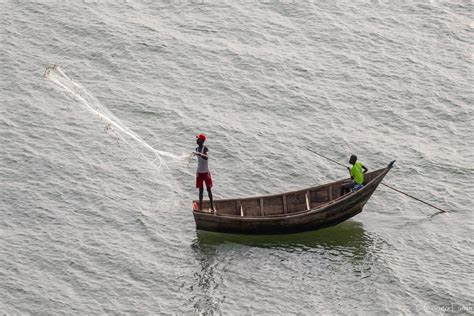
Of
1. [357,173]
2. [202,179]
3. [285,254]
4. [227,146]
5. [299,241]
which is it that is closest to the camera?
[285,254]

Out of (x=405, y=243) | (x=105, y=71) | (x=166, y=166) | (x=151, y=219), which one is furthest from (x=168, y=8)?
(x=405, y=243)

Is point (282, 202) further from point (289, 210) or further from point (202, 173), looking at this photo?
point (202, 173)

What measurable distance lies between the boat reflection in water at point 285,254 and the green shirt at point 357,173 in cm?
187

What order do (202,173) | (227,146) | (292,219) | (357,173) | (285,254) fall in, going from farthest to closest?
1. (227,146)
2. (357,173)
3. (292,219)
4. (202,173)
5. (285,254)

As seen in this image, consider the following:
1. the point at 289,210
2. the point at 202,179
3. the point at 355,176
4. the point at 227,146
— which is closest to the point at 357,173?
the point at 355,176

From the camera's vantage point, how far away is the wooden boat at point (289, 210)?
124 feet

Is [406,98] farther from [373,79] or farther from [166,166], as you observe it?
[166,166]

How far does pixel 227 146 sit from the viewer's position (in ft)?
147

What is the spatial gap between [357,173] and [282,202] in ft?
10.6

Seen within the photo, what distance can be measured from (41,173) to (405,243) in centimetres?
1522

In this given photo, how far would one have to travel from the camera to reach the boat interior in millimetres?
39031

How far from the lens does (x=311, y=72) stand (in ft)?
168

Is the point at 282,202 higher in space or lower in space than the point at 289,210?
higher

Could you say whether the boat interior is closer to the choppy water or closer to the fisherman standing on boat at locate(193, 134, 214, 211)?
the fisherman standing on boat at locate(193, 134, 214, 211)
